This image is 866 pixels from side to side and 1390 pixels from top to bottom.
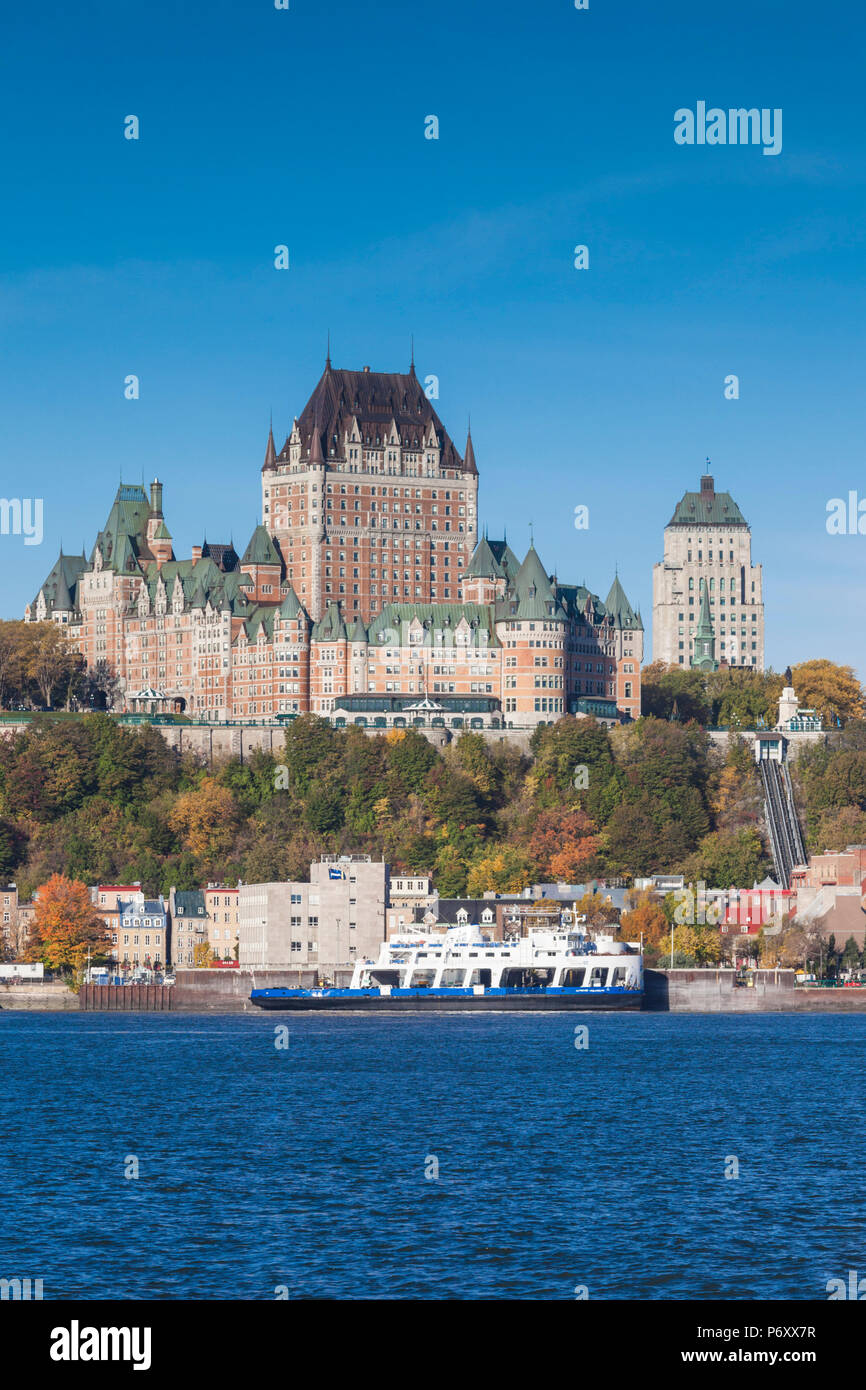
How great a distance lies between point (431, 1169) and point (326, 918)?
9224 centimetres

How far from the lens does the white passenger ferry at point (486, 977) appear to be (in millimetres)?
141250

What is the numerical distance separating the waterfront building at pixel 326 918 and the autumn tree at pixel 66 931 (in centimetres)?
1289

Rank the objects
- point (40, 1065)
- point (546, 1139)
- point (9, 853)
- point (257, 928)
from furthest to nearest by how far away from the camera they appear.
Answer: point (9, 853) → point (257, 928) → point (40, 1065) → point (546, 1139)

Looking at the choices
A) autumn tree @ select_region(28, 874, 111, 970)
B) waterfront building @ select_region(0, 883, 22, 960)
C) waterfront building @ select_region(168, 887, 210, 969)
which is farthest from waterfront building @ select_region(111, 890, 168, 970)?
waterfront building @ select_region(0, 883, 22, 960)

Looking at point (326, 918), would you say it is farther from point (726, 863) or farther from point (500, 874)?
point (726, 863)

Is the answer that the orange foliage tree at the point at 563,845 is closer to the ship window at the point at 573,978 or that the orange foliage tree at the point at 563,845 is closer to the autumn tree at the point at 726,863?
the autumn tree at the point at 726,863

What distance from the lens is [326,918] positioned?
154m

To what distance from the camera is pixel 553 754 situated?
185 meters

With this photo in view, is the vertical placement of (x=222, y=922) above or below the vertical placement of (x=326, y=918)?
below

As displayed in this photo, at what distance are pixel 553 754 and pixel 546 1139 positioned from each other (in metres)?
115

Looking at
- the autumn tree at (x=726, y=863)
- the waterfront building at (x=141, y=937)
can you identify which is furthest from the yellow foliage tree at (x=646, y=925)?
the waterfront building at (x=141, y=937)

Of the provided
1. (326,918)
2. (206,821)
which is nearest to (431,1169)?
(326,918)
